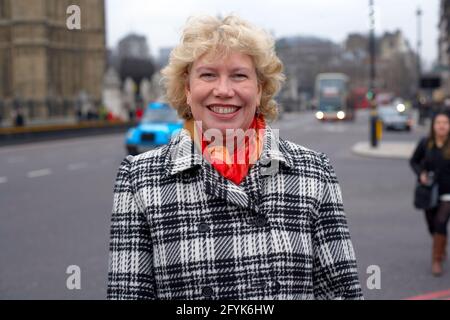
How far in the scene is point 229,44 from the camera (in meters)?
2.26

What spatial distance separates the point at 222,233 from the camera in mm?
2264

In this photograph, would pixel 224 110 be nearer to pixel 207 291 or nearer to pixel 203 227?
pixel 203 227

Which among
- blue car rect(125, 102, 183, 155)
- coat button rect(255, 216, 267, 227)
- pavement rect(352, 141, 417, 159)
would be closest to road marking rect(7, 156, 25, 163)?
blue car rect(125, 102, 183, 155)

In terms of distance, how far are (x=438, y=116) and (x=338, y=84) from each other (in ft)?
170

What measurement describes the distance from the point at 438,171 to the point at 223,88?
6136mm

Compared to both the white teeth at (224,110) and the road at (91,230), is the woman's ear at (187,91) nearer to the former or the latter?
the white teeth at (224,110)

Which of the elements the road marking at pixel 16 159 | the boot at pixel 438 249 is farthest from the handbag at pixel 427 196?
the road marking at pixel 16 159

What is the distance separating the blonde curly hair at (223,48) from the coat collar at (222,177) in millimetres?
160

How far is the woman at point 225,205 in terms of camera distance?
88.6 inches

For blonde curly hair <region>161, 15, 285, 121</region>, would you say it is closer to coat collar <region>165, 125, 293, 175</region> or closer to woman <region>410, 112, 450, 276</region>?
coat collar <region>165, 125, 293, 175</region>

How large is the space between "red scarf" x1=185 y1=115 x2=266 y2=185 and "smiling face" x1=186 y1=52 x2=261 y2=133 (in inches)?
2.5

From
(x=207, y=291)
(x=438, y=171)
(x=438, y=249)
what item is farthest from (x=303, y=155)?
(x=438, y=171)

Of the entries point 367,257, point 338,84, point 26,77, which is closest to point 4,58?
point 26,77

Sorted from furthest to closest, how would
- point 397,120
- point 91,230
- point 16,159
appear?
point 397,120 → point 16,159 → point 91,230
